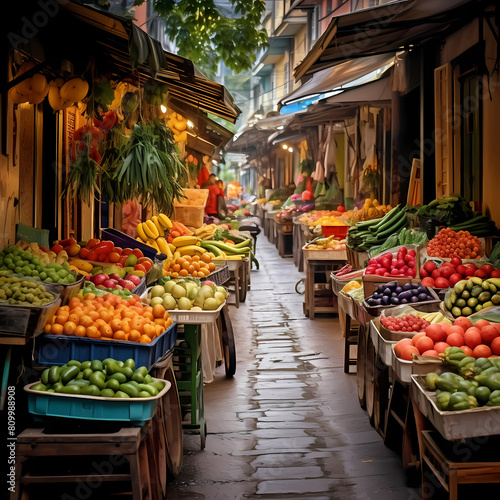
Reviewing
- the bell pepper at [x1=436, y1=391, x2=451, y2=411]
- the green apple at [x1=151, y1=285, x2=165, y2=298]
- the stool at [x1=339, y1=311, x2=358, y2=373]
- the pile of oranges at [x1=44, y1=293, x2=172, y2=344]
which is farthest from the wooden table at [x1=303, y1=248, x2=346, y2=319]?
the bell pepper at [x1=436, y1=391, x2=451, y2=411]

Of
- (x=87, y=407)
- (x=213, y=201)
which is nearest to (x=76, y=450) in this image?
(x=87, y=407)

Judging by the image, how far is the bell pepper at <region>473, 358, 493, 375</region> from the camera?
4.04 metres

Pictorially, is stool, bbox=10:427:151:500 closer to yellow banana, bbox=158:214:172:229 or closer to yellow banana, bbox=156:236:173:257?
yellow banana, bbox=156:236:173:257

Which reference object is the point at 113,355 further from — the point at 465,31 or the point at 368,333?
the point at 465,31

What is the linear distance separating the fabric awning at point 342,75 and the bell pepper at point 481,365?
6.97 meters

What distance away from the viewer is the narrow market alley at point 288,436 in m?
4.92

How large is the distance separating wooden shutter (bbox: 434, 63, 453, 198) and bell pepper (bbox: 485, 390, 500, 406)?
610 centimetres

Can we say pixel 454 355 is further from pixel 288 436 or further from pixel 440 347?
pixel 288 436

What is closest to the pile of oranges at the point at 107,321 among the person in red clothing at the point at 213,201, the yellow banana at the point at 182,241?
the yellow banana at the point at 182,241

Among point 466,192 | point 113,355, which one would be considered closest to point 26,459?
point 113,355

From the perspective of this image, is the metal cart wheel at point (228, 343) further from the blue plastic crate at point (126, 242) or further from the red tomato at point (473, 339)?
the red tomato at point (473, 339)

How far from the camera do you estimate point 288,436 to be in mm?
6000

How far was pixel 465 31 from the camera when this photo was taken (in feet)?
28.1

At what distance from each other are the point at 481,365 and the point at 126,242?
5478 millimetres
